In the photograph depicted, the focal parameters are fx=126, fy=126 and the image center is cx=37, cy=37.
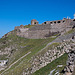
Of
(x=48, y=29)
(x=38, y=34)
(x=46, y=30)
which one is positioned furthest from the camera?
(x=38, y=34)

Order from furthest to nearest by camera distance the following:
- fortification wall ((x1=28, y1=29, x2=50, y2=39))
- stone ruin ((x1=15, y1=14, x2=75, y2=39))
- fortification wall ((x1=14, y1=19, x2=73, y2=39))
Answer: fortification wall ((x1=28, y1=29, x2=50, y2=39)), fortification wall ((x1=14, y1=19, x2=73, y2=39)), stone ruin ((x1=15, y1=14, x2=75, y2=39))

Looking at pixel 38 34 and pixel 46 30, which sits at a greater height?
pixel 46 30

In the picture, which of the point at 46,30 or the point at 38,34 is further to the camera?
the point at 38,34

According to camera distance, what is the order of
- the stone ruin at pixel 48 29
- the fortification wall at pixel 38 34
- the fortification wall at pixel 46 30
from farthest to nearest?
the fortification wall at pixel 38 34 → the fortification wall at pixel 46 30 → the stone ruin at pixel 48 29

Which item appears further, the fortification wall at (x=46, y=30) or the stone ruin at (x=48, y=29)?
the fortification wall at (x=46, y=30)

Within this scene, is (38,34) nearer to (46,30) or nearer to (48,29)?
(46,30)

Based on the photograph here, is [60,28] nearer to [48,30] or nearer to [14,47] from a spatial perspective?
[48,30]

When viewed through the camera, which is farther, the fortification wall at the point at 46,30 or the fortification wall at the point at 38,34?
the fortification wall at the point at 38,34

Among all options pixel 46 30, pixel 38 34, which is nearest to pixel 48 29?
pixel 46 30

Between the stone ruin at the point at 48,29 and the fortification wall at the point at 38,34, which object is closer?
the stone ruin at the point at 48,29

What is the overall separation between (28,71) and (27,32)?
31317 millimetres

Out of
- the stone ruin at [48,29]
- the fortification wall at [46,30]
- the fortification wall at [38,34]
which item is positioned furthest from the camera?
the fortification wall at [38,34]

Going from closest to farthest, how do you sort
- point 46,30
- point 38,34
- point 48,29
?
point 48,29 < point 46,30 < point 38,34

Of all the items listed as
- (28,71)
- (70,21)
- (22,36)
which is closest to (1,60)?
(22,36)
